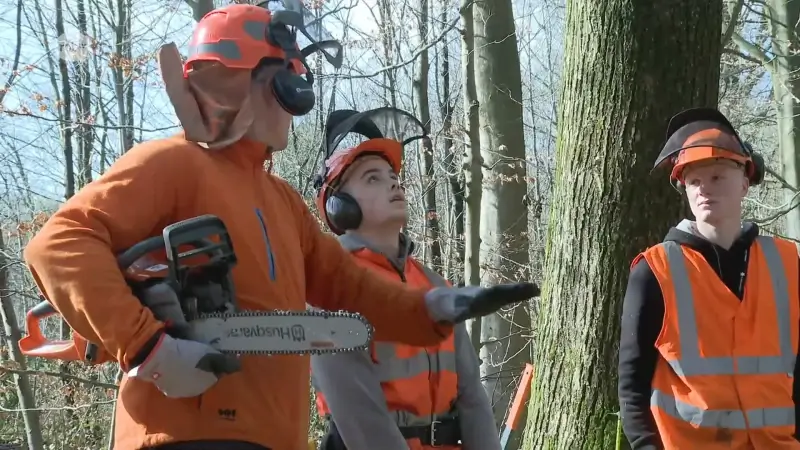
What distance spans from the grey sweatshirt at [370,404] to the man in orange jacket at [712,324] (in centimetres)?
51

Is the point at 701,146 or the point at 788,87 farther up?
the point at 788,87

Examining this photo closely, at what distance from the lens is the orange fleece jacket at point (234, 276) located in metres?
1.54

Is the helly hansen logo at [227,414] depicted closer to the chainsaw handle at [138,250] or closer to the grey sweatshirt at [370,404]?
the chainsaw handle at [138,250]

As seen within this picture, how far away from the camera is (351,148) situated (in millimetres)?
2902

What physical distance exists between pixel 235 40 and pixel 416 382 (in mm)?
1294

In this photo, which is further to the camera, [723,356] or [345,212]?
[345,212]

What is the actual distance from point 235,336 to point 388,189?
128 cm

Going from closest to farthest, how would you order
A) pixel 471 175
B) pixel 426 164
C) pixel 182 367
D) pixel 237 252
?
pixel 182 367 → pixel 237 252 → pixel 471 175 → pixel 426 164

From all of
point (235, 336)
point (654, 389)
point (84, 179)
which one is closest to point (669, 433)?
point (654, 389)

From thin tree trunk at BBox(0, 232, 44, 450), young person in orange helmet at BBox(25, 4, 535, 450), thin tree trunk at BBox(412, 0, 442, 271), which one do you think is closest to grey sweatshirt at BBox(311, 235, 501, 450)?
young person in orange helmet at BBox(25, 4, 535, 450)

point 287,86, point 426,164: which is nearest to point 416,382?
point 287,86

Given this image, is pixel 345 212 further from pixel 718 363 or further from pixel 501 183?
pixel 501 183

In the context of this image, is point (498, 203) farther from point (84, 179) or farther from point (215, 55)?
point (84, 179)

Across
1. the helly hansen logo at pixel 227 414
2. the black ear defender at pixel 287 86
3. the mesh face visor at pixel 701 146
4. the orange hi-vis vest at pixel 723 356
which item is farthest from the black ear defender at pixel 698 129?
the helly hansen logo at pixel 227 414
